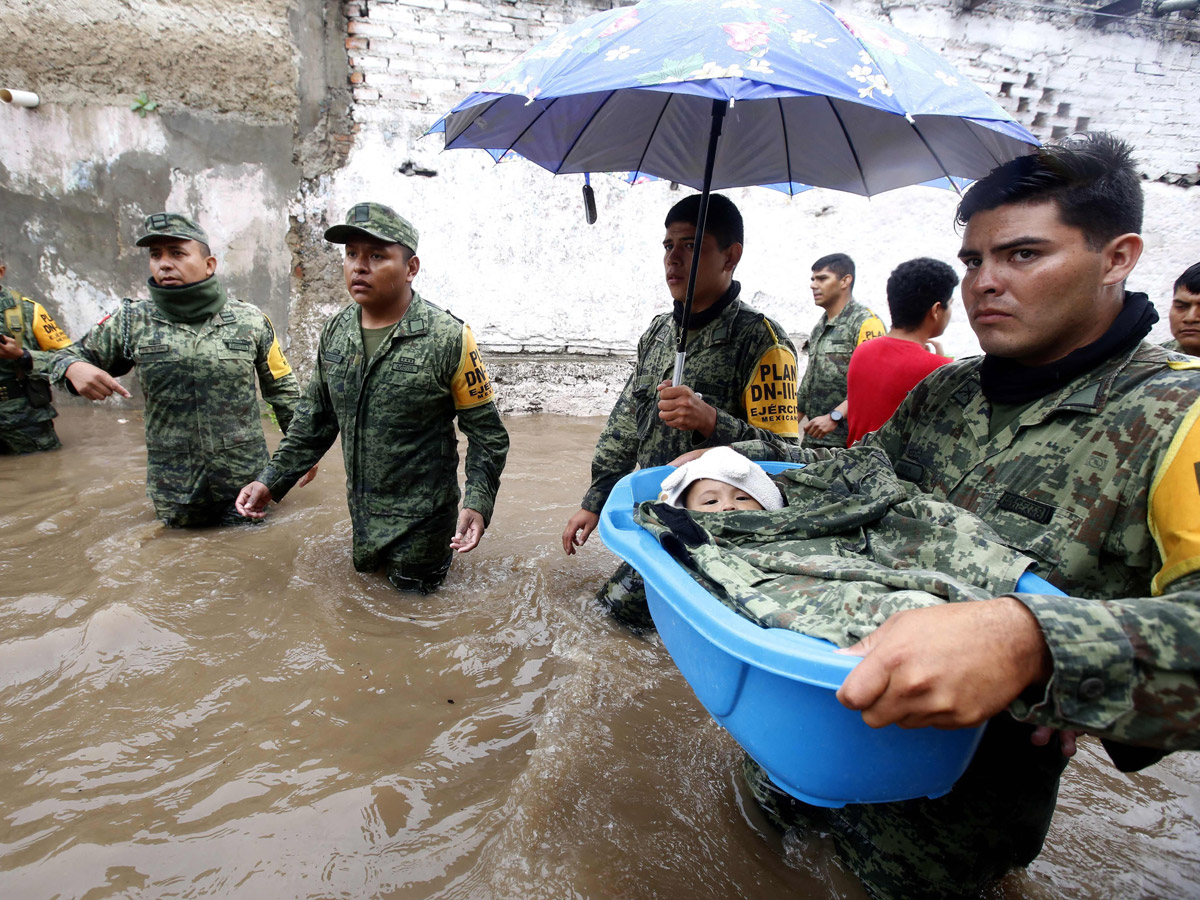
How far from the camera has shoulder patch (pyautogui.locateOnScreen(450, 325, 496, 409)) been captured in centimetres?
280

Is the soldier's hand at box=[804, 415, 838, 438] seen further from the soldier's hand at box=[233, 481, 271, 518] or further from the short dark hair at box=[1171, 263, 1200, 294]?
the soldier's hand at box=[233, 481, 271, 518]

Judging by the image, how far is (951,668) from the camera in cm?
84

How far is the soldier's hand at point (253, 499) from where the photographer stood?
2814 mm

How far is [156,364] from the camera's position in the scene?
3.43 meters

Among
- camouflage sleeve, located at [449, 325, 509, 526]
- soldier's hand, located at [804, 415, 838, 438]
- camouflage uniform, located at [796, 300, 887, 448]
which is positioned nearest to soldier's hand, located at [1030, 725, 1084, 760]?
camouflage sleeve, located at [449, 325, 509, 526]

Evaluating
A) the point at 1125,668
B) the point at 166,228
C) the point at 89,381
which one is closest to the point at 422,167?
the point at 166,228

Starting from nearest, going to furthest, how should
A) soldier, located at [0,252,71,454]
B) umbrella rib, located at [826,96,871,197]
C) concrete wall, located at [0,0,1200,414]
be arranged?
1. umbrella rib, located at [826,96,871,197]
2. soldier, located at [0,252,71,454]
3. concrete wall, located at [0,0,1200,414]

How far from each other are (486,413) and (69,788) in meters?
1.83

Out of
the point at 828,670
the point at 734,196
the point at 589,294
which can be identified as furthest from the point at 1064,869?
the point at 734,196

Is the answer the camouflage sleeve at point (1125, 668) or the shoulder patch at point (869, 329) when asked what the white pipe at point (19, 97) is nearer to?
the shoulder patch at point (869, 329)

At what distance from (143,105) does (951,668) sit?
7270 millimetres

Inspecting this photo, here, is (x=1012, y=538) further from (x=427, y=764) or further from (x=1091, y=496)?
(x=427, y=764)

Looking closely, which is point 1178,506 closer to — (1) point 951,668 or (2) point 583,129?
(1) point 951,668

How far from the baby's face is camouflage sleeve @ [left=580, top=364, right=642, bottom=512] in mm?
1118
